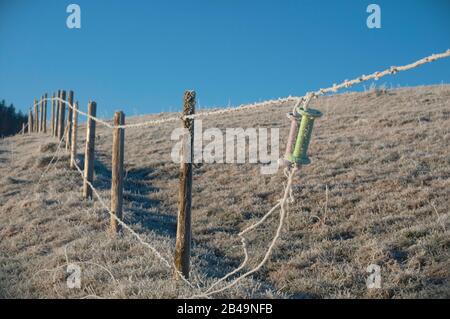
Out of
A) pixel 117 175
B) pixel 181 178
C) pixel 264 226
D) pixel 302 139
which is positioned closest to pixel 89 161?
pixel 117 175

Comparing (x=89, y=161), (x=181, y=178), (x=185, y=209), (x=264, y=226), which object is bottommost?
(x=264, y=226)

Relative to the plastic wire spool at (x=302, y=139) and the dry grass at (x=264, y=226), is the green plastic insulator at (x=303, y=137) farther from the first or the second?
the dry grass at (x=264, y=226)

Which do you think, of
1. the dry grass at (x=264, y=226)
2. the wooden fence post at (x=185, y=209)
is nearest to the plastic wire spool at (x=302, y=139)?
the dry grass at (x=264, y=226)

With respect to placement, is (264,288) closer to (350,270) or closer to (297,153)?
(350,270)

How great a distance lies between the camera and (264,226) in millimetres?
11016

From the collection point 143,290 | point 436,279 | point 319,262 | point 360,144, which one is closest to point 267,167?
point 360,144

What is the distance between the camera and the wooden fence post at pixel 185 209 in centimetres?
624

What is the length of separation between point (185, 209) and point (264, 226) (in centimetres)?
494

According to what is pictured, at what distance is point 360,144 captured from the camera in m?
17.9

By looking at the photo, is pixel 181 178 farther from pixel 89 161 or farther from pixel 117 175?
pixel 89 161

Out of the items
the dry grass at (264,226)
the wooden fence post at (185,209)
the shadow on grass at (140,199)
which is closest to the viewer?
the wooden fence post at (185,209)

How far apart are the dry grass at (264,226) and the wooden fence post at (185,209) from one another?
28 cm

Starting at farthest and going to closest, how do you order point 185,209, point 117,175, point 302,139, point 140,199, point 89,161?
point 140,199, point 89,161, point 117,175, point 185,209, point 302,139

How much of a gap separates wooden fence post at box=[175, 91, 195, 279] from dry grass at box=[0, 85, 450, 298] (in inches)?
11.0
